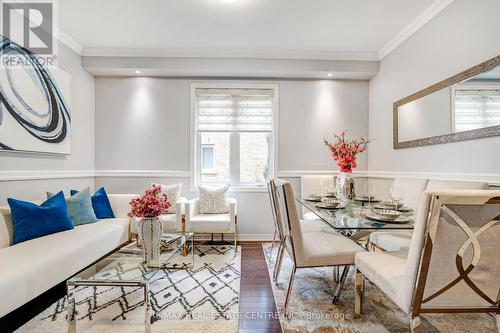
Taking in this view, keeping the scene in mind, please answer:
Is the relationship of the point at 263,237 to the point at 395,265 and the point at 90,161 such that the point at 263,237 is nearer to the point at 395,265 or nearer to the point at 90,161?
the point at 395,265

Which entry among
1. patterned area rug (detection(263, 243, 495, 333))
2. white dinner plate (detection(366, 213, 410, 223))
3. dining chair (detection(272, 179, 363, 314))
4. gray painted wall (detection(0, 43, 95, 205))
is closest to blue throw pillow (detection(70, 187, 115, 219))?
gray painted wall (detection(0, 43, 95, 205))

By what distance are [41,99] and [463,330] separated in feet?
14.4

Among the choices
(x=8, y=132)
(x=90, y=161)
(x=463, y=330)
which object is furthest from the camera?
(x=90, y=161)

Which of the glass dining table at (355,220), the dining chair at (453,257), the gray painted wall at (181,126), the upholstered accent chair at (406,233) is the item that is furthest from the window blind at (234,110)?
the dining chair at (453,257)

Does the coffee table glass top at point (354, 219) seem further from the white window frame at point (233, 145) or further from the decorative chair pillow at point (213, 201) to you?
the white window frame at point (233, 145)

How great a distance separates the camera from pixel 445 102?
2348mm

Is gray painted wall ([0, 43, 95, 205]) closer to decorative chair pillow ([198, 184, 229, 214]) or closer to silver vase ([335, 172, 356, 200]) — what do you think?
decorative chair pillow ([198, 184, 229, 214])

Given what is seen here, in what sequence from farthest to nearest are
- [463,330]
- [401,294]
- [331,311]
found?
[331,311]
[463,330]
[401,294]

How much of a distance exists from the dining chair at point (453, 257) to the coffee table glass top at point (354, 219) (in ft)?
1.12

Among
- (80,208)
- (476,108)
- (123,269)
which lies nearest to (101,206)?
(80,208)

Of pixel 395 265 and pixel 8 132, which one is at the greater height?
pixel 8 132

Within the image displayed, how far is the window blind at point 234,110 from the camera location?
12.3 feet

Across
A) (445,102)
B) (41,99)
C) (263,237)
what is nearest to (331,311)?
(263,237)

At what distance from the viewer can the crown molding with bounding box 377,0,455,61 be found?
2.40 metres
